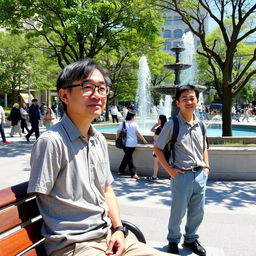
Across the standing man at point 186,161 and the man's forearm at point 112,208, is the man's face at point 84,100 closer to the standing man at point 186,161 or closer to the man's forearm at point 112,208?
the man's forearm at point 112,208

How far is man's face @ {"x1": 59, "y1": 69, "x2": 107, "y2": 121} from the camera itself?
1.98 metres

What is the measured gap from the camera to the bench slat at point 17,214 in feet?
5.82

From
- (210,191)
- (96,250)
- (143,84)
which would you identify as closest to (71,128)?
(96,250)

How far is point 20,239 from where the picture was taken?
6.01 feet

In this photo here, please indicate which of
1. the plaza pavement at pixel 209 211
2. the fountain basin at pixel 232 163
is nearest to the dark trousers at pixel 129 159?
the plaza pavement at pixel 209 211

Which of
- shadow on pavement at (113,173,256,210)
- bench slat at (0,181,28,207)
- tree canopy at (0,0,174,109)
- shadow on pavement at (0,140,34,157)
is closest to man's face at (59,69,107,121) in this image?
bench slat at (0,181,28,207)

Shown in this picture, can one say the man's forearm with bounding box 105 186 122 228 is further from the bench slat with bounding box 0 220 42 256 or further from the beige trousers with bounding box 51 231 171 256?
the bench slat with bounding box 0 220 42 256

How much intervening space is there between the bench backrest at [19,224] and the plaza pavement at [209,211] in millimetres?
2086

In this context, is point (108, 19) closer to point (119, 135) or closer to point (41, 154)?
point (119, 135)

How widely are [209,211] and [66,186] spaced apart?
3.80 m

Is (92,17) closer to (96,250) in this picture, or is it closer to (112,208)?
(112,208)

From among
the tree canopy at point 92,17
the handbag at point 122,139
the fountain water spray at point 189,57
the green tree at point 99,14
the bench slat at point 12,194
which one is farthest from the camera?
the fountain water spray at point 189,57

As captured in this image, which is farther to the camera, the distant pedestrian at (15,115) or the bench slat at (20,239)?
the distant pedestrian at (15,115)

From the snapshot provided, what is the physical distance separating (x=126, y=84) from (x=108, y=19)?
48.8 feet
